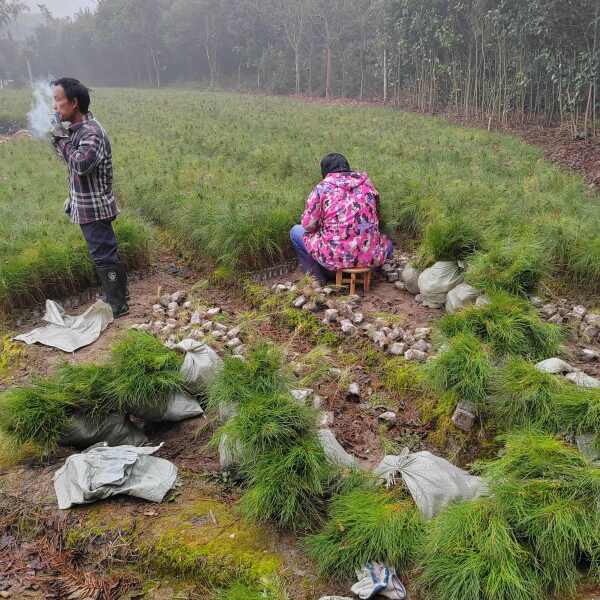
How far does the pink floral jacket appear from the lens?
16.0 feet

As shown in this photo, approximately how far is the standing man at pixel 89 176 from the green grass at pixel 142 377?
5.03 ft

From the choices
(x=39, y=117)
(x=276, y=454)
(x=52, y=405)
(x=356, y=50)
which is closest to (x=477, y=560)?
(x=276, y=454)

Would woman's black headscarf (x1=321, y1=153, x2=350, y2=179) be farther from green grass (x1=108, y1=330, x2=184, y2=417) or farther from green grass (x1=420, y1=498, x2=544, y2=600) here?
green grass (x1=420, y1=498, x2=544, y2=600)

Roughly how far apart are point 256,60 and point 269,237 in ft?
140

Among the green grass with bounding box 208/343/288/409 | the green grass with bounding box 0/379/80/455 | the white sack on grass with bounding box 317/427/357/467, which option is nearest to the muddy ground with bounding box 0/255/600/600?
the green grass with bounding box 0/379/80/455

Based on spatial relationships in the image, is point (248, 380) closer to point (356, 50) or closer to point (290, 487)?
point (290, 487)

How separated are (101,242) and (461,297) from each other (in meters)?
3.29

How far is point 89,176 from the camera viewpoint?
4.46 meters

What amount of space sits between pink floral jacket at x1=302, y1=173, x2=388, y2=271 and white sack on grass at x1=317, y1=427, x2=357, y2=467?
7.48 feet

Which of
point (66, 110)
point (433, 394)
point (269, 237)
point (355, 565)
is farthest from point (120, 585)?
point (269, 237)

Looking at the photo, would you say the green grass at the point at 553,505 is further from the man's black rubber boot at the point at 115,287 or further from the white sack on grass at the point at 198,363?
the man's black rubber boot at the point at 115,287

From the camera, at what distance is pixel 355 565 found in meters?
2.34

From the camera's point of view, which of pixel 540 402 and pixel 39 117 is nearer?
pixel 540 402

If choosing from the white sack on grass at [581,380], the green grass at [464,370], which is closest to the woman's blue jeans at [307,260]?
the green grass at [464,370]
